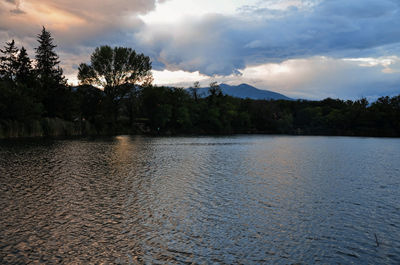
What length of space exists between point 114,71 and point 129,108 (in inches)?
727

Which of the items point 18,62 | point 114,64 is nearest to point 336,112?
point 114,64

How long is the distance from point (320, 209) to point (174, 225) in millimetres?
7536

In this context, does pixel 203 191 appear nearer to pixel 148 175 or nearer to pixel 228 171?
pixel 148 175

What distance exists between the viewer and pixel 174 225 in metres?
12.7

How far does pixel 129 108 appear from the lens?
361 ft

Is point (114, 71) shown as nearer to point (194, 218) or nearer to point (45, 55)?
point (45, 55)

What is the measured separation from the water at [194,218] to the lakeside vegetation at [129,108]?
52202mm

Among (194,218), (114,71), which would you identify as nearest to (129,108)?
(114,71)

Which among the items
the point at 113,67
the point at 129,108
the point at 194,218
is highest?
the point at 113,67

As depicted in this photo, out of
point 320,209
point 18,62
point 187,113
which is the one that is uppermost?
point 18,62

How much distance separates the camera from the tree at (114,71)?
93.1 meters

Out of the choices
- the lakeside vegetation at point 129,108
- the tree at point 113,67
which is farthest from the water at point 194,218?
the tree at point 113,67

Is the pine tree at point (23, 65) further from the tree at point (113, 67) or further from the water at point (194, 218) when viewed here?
the water at point (194, 218)

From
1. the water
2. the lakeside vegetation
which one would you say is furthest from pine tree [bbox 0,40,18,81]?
the water
